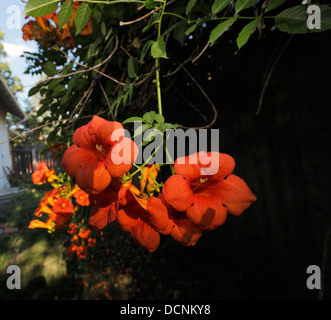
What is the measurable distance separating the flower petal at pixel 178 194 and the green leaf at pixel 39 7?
0.61 m

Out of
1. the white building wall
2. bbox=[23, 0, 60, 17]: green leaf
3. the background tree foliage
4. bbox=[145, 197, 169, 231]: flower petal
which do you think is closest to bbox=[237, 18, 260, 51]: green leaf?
the background tree foliage

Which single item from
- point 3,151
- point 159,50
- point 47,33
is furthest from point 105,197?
point 3,151

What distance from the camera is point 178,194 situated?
395 millimetres

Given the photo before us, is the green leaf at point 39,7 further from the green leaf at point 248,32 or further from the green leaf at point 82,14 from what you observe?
the green leaf at point 248,32

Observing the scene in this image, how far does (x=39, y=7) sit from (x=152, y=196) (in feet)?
2.04

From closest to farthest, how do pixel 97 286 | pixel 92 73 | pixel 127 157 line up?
pixel 127 157
pixel 92 73
pixel 97 286

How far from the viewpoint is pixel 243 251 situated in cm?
210

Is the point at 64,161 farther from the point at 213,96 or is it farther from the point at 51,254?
the point at 51,254

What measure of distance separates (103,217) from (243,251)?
207 centimetres

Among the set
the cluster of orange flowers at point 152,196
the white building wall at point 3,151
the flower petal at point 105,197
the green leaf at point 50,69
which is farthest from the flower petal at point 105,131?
the white building wall at point 3,151

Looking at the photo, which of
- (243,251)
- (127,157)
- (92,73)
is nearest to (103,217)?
(127,157)

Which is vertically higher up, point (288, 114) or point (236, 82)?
point (236, 82)

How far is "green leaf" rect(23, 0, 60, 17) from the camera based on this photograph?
542 millimetres

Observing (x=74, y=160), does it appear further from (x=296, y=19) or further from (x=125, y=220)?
(x=296, y=19)
